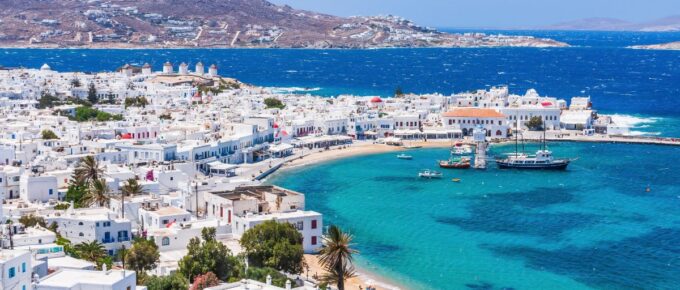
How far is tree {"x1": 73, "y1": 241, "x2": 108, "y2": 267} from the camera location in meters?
37.8

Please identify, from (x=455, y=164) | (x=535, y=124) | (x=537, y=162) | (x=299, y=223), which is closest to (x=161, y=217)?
(x=299, y=223)

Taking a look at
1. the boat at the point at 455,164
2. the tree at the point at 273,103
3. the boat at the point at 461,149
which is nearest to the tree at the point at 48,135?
the boat at the point at 455,164

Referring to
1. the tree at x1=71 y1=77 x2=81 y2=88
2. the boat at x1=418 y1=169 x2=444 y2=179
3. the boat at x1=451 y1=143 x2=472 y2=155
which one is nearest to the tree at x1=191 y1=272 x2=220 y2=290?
the boat at x1=418 y1=169 x2=444 y2=179

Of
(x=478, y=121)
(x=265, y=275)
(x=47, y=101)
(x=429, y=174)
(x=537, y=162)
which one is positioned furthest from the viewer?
(x=47, y=101)

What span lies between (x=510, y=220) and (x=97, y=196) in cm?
2426

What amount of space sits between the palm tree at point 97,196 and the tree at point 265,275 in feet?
42.1

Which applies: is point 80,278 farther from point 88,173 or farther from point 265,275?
point 88,173

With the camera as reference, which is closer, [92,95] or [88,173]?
[88,173]

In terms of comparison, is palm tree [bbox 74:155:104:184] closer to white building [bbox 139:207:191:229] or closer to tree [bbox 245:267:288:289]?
white building [bbox 139:207:191:229]

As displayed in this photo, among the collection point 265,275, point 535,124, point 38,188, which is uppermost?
point 38,188

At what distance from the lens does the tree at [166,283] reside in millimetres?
33250

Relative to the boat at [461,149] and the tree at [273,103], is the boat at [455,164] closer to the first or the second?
the boat at [461,149]

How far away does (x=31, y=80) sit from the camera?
121m

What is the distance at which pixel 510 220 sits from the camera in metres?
57.6
